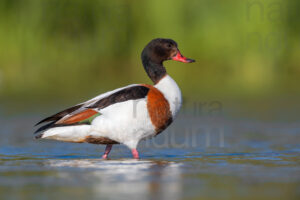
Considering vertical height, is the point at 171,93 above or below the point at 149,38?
below

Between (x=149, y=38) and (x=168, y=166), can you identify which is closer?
(x=168, y=166)

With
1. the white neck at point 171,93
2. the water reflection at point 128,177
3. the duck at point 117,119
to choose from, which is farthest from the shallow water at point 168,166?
the white neck at point 171,93

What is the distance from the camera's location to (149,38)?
583 inches

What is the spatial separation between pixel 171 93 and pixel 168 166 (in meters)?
1.20

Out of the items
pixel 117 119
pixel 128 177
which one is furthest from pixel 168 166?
pixel 117 119

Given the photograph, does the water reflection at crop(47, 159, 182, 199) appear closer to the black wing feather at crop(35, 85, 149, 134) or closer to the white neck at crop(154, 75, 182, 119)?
the black wing feather at crop(35, 85, 149, 134)

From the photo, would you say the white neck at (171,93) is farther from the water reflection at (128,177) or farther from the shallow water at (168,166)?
the water reflection at (128,177)

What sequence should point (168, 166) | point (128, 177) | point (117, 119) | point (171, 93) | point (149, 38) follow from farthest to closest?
point (149, 38)
point (171, 93)
point (117, 119)
point (168, 166)
point (128, 177)

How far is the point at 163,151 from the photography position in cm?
818

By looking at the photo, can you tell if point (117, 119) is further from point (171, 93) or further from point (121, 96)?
point (171, 93)

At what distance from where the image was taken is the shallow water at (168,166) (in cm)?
527

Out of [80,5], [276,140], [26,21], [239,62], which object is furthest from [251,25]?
[276,140]

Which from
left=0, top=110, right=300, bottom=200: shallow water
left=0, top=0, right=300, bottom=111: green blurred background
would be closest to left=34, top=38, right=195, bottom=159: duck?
left=0, top=110, right=300, bottom=200: shallow water

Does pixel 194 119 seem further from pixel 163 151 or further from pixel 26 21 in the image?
pixel 26 21
